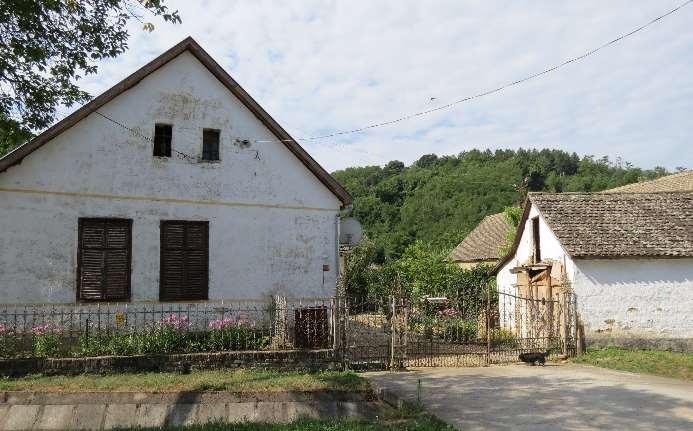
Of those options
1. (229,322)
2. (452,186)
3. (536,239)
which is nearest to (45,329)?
(229,322)

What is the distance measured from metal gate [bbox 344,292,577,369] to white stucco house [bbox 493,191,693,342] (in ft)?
2.48

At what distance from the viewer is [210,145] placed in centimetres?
1495

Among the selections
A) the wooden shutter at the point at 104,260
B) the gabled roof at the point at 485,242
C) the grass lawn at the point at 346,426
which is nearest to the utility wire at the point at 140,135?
the wooden shutter at the point at 104,260

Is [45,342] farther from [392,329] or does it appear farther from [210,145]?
[392,329]

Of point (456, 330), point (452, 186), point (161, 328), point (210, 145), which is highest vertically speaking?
point (452, 186)

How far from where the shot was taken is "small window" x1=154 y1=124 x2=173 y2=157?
47.1ft

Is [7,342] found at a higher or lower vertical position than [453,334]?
higher

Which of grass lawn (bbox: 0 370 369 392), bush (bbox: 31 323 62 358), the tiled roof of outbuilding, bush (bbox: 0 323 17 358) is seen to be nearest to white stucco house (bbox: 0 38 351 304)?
bush (bbox: 0 323 17 358)

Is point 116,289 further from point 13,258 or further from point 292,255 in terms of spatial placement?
point 292,255

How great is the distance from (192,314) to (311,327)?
2.87 m

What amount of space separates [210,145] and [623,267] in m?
11.7

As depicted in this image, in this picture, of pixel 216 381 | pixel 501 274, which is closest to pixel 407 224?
pixel 501 274

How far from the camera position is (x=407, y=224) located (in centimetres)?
6147

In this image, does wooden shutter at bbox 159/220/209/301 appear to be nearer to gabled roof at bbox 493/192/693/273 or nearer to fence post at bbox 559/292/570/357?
fence post at bbox 559/292/570/357
